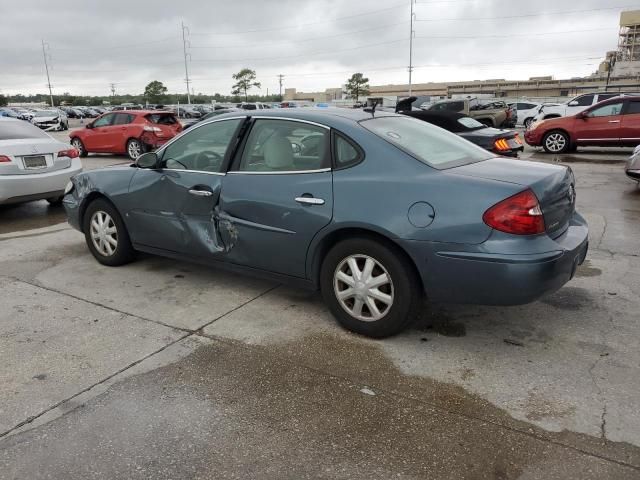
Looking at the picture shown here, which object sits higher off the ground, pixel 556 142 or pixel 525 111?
pixel 525 111

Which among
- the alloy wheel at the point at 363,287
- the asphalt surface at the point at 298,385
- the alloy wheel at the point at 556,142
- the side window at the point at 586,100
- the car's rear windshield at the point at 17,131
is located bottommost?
the asphalt surface at the point at 298,385

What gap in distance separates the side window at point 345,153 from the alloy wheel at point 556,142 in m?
13.5

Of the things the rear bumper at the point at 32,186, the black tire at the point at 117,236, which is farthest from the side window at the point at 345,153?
the rear bumper at the point at 32,186

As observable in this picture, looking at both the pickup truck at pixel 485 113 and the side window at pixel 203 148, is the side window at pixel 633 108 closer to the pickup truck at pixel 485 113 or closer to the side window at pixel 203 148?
the pickup truck at pixel 485 113

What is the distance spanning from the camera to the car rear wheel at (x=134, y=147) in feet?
51.3

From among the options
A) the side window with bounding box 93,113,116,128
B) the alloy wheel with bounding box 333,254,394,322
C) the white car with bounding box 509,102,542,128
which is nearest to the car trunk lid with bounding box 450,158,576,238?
the alloy wheel with bounding box 333,254,394,322

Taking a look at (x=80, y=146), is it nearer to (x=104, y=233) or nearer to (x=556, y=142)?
(x=104, y=233)

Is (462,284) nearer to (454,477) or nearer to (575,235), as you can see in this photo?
(575,235)

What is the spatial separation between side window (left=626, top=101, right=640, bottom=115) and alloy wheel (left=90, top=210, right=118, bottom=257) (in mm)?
13823

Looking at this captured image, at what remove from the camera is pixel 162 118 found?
640 inches

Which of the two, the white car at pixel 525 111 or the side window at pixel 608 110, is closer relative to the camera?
the side window at pixel 608 110

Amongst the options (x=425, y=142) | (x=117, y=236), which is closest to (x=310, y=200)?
(x=425, y=142)

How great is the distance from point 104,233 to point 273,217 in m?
2.25

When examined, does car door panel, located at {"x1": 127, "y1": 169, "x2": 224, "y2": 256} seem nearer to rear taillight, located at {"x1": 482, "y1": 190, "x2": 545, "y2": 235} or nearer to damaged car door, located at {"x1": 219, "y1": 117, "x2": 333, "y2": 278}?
damaged car door, located at {"x1": 219, "y1": 117, "x2": 333, "y2": 278}
